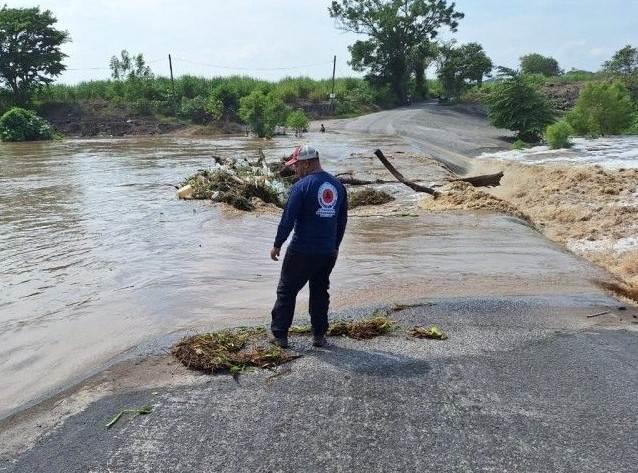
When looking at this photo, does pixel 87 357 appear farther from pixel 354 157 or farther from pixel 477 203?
pixel 354 157

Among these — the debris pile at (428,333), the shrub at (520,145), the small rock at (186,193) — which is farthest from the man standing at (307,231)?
the shrub at (520,145)

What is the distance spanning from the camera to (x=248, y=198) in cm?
1380

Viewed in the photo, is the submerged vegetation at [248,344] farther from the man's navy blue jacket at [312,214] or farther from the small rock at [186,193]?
the small rock at [186,193]

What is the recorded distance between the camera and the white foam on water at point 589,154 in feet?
60.5

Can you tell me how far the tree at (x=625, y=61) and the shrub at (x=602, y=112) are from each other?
25611 millimetres

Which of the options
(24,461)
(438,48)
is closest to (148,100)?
(438,48)

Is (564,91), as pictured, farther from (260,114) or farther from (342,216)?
(342,216)

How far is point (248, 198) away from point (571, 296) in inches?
324

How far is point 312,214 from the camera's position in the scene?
17.1 ft

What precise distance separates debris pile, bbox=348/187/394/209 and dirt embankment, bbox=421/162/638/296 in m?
1.06

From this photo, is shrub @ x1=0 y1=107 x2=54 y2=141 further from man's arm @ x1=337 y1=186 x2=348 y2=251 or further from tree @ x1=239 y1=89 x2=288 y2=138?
man's arm @ x1=337 y1=186 x2=348 y2=251

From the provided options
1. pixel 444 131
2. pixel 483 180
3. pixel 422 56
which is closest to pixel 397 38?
pixel 422 56

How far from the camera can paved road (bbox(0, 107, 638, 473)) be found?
378cm

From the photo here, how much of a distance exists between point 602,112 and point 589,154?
26.4 ft
